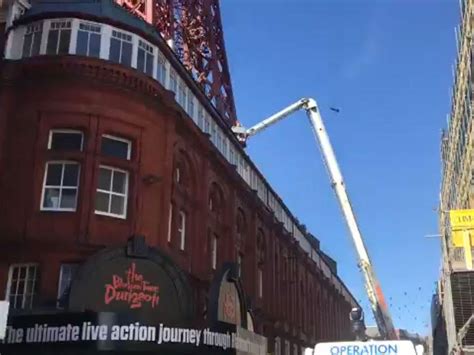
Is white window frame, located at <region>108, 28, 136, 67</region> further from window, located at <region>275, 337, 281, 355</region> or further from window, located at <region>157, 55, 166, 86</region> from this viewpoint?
window, located at <region>275, 337, 281, 355</region>

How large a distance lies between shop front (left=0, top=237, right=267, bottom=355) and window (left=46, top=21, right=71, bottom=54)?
807 cm

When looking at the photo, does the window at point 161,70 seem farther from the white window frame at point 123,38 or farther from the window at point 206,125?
the window at point 206,125

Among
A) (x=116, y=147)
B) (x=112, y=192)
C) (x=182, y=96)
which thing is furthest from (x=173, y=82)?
(x=112, y=192)

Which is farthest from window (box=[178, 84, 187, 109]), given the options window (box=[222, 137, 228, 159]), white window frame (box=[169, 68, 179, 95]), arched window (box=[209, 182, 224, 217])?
window (box=[222, 137, 228, 159])

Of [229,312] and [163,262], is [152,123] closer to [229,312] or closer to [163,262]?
[163,262]

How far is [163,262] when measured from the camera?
74.0 ft

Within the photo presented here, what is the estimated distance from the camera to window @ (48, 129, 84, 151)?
926 inches

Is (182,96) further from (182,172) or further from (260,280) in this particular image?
(260,280)

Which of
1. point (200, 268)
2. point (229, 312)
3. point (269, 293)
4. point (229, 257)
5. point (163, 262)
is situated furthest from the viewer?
point (269, 293)

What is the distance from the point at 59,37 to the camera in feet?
81.3

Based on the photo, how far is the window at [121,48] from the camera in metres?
25.0

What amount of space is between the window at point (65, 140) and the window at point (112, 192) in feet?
4.18

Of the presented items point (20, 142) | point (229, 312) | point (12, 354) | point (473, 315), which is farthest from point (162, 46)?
point (473, 315)

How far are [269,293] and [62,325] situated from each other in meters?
22.3
